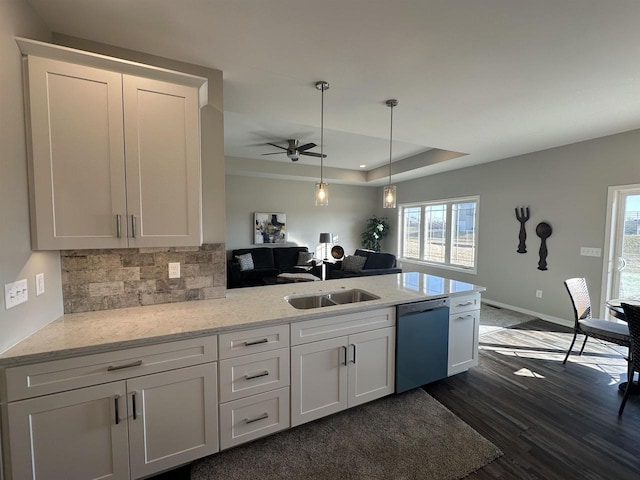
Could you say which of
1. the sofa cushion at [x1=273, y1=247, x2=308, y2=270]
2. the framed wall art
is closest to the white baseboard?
the sofa cushion at [x1=273, y1=247, x2=308, y2=270]

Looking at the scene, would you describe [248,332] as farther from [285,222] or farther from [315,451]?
[285,222]

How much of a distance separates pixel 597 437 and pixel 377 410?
157 centimetres

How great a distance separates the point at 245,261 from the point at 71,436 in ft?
15.4

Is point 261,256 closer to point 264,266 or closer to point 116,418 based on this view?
point 264,266

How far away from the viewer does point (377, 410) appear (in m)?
2.24

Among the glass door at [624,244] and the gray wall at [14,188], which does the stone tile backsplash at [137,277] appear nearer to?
the gray wall at [14,188]

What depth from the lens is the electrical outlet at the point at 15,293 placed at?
51.6 inches

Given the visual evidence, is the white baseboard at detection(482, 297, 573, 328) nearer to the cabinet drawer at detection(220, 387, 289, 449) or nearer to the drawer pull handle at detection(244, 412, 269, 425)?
the cabinet drawer at detection(220, 387, 289, 449)

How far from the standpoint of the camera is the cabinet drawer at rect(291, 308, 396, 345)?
6.16 ft

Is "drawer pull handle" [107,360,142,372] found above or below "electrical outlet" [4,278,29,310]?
below

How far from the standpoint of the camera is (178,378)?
5.12 ft

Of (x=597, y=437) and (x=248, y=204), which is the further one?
(x=248, y=204)

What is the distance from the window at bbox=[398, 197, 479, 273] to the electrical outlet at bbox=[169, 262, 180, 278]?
536cm

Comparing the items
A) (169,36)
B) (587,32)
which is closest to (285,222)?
(169,36)
